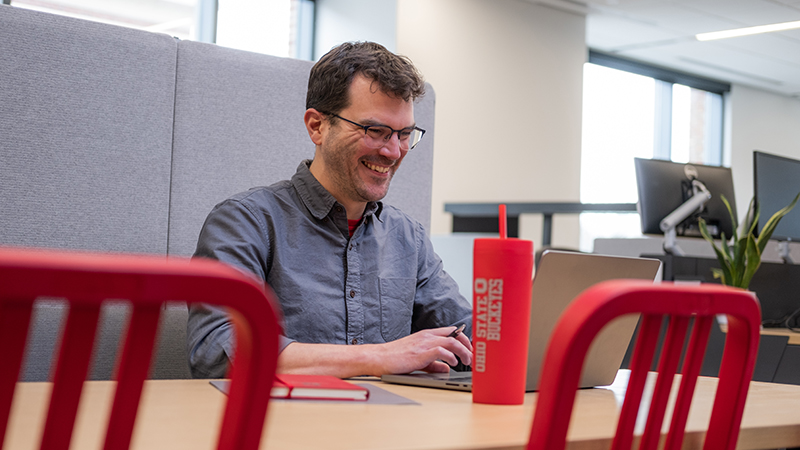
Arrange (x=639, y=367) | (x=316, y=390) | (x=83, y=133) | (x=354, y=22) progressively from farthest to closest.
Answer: (x=354, y=22) < (x=83, y=133) < (x=316, y=390) < (x=639, y=367)

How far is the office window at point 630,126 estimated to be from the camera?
692 cm

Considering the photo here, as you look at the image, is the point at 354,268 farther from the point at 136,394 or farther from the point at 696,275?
the point at 696,275

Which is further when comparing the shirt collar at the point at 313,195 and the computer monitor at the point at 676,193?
the computer monitor at the point at 676,193

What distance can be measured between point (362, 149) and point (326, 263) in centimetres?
24

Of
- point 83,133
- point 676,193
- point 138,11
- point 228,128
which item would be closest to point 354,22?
point 138,11

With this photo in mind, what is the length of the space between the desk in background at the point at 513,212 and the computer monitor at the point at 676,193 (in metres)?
0.56

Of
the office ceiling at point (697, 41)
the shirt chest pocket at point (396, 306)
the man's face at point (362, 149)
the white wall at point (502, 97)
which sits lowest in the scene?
the shirt chest pocket at point (396, 306)

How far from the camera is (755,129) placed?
8.26 metres

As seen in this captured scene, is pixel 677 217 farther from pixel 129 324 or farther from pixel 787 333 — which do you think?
pixel 129 324

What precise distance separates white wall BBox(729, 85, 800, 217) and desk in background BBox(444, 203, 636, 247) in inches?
181

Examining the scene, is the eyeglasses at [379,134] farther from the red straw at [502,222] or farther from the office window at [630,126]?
the office window at [630,126]

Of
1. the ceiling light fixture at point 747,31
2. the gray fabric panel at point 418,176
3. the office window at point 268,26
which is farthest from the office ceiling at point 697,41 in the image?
the gray fabric panel at point 418,176

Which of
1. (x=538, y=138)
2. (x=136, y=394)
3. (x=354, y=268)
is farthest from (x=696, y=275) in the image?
(x=538, y=138)

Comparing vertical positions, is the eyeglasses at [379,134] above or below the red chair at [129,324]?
above
